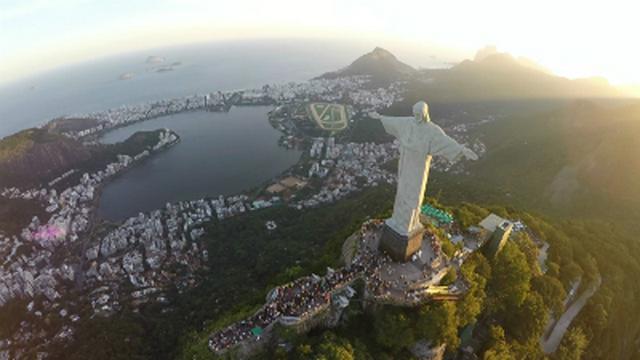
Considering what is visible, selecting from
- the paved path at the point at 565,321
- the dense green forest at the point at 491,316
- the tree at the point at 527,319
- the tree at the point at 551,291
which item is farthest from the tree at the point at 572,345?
the tree at the point at 527,319

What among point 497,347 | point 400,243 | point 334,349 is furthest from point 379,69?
point 334,349

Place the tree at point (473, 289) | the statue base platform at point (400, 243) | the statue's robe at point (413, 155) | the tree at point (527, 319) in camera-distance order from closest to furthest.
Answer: the statue's robe at point (413, 155) → the tree at point (473, 289) → the statue base platform at point (400, 243) → the tree at point (527, 319)

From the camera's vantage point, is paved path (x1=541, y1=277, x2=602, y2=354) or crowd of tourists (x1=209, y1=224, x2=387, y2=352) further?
paved path (x1=541, y1=277, x2=602, y2=354)

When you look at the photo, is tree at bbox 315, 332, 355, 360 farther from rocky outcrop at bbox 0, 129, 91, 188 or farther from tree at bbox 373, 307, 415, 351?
rocky outcrop at bbox 0, 129, 91, 188

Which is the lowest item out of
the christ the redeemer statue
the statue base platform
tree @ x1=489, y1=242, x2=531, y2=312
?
tree @ x1=489, y1=242, x2=531, y2=312

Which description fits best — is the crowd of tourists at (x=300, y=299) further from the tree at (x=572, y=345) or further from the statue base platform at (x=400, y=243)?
the tree at (x=572, y=345)

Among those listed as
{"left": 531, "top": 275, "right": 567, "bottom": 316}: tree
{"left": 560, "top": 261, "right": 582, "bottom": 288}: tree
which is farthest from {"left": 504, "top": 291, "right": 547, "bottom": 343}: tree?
{"left": 560, "top": 261, "right": 582, "bottom": 288}: tree

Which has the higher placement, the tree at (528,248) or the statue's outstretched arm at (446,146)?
the statue's outstretched arm at (446,146)

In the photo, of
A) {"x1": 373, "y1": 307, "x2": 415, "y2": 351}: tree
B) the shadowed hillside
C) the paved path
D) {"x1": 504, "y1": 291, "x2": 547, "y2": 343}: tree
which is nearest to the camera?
{"x1": 373, "y1": 307, "x2": 415, "y2": 351}: tree
